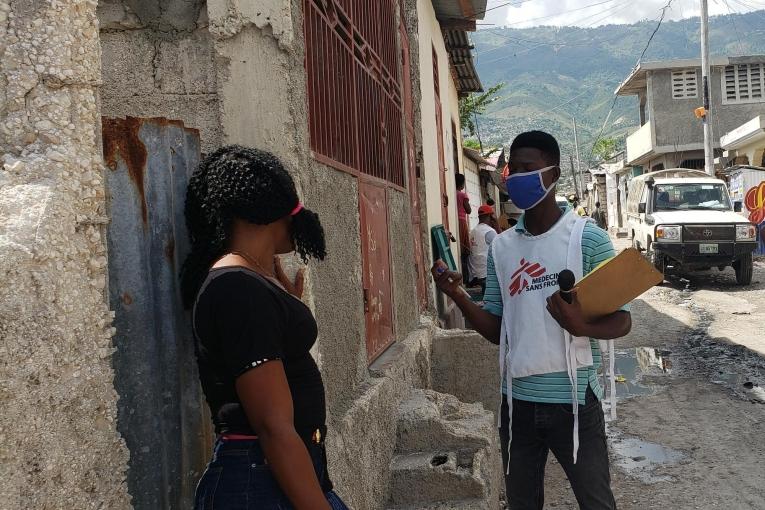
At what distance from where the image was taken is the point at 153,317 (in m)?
2.19

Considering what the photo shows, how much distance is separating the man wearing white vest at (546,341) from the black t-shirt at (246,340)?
1035 millimetres

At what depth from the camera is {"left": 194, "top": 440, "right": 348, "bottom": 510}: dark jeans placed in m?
1.73

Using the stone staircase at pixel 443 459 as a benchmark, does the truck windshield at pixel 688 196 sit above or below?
above

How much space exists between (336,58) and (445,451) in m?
2.24

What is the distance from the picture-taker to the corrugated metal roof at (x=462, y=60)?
43.0 feet

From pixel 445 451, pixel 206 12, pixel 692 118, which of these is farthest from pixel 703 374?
pixel 692 118

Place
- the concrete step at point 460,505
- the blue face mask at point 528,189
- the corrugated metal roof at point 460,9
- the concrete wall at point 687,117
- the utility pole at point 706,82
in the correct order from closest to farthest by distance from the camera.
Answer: the blue face mask at point 528,189 → the concrete step at point 460,505 → the corrugated metal roof at point 460,9 → the utility pole at point 706,82 → the concrete wall at point 687,117

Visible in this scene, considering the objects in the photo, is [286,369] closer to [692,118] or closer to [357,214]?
[357,214]

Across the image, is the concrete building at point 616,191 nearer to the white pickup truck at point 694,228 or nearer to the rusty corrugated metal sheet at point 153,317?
the white pickup truck at point 694,228

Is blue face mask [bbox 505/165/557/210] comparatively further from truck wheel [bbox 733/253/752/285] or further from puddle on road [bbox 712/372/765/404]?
truck wheel [bbox 733/253/752/285]

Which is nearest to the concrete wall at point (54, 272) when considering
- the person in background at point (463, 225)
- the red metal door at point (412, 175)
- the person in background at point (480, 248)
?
the red metal door at point (412, 175)

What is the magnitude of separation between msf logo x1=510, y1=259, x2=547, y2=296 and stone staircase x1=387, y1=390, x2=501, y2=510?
1290 mm

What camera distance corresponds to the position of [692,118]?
2969cm

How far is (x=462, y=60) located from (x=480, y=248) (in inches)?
232
